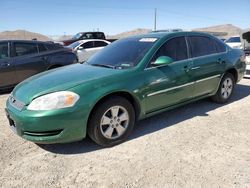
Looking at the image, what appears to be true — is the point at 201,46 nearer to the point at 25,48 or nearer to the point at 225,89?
the point at 225,89

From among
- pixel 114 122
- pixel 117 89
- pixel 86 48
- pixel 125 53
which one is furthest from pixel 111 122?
pixel 86 48

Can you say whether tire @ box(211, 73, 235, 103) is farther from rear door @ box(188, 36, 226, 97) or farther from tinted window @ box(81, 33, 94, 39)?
tinted window @ box(81, 33, 94, 39)

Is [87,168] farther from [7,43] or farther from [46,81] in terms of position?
[7,43]

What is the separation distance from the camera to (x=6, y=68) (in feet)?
22.6

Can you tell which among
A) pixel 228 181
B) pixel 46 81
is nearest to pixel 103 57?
pixel 46 81

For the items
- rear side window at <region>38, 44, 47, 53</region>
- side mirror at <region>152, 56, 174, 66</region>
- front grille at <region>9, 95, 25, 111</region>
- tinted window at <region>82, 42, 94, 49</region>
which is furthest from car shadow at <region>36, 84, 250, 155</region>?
tinted window at <region>82, 42, 94, 49</region>

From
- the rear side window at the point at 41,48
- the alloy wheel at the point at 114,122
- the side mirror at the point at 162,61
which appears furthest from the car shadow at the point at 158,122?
the rear side window at the point at 41,48

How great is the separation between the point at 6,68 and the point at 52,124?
14.6ft

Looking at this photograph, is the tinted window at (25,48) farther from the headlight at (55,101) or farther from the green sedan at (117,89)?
the headlight at (55,101)

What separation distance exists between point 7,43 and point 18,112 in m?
4.49

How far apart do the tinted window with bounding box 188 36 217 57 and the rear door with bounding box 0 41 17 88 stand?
475cm

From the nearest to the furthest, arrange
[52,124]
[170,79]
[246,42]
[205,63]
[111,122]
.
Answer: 1. [52,124]
2. [111,122]
3. [170,79]
4. [205,63]
5. [246,42]

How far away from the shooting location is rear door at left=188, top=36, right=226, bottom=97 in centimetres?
470

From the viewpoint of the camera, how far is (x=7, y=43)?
23.3 ft
